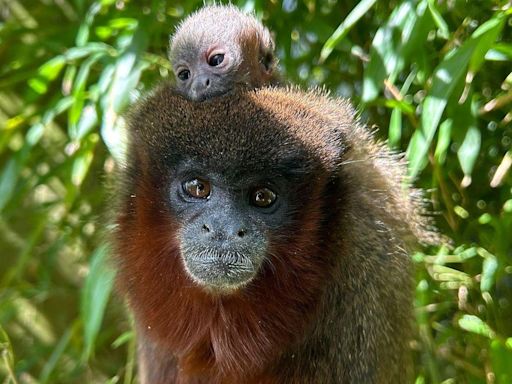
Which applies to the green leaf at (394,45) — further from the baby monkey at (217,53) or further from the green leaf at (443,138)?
the baby monkey at (217,53)

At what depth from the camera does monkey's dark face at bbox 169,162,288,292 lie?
7.08 feet

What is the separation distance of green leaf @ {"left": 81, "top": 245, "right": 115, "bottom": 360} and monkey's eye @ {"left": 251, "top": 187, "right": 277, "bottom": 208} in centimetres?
64

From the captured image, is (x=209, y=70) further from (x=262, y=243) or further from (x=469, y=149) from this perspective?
(x=469, y=149)

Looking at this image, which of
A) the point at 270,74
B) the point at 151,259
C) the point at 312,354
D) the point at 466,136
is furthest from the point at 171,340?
the point at 466,136

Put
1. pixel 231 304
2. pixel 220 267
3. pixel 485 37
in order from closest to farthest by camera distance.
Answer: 1. pixel 220 267
2. pixel 485 37
3. pixel 231 304

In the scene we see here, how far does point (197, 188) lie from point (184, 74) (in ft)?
A: 1.32

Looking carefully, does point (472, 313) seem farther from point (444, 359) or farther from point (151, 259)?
point (151, 259)

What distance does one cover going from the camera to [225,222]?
2.17 meters

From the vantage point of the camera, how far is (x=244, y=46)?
2441 mm

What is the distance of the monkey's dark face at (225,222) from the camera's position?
2.16 meters

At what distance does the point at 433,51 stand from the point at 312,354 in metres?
1.12

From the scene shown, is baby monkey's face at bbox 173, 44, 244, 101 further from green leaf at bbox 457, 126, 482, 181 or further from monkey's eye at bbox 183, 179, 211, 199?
green leaf at bbox 457, 126, 482, 181

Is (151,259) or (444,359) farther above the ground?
(151,259)

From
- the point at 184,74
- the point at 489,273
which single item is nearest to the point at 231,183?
the point at 184,74
